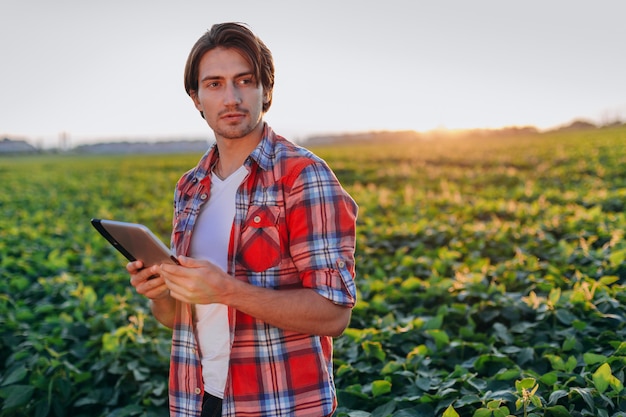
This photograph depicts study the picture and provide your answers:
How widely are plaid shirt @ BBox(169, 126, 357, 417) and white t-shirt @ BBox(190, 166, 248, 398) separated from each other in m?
0.04

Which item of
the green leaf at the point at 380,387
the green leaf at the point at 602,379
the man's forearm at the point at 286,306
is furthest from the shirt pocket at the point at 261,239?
the green leaf at the point at 602,379

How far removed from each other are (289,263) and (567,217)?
6.17m

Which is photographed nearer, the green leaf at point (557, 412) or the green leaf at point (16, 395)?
the green leaf at point (557, 412)

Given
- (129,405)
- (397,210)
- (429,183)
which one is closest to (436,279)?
(129,405)

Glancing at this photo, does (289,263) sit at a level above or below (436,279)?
above

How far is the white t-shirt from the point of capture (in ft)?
6.37

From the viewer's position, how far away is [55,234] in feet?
29.2

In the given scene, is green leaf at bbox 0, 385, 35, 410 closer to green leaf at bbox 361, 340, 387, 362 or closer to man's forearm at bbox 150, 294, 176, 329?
man's forearm at bbox 150, 294, 176, 329

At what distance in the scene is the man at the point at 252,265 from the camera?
1767 millimetres

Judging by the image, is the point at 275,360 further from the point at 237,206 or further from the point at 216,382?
the point at 237,206

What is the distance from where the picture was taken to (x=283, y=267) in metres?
1.89

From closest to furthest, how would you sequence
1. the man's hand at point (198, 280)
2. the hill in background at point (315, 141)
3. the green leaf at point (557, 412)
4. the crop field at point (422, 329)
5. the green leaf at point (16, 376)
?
1. the man's hand at point (198, 280)
2. the green leaf at point (557, 412)
3. the crop field at point (422, 329)
4. the green leaf at point (16, 376)
5. the hill in background at point (315, 141)

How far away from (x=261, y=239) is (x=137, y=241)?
0.37 metres

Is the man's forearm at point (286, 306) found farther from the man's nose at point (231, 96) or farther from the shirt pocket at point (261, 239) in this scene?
the man's nose at point (231, 96)
